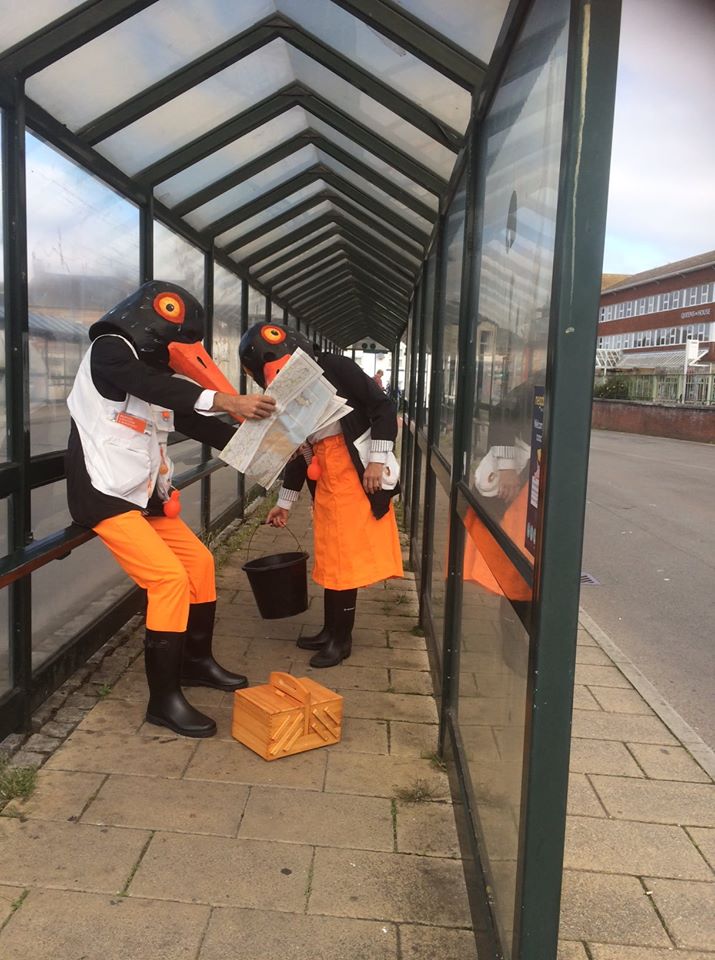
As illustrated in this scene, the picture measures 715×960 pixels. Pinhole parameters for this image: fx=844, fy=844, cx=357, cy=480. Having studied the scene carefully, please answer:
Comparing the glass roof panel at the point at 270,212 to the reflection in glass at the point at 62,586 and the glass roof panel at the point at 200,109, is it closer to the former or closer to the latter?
the glass roof panel at the point at 200,109

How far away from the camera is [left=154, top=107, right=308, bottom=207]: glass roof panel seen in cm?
500

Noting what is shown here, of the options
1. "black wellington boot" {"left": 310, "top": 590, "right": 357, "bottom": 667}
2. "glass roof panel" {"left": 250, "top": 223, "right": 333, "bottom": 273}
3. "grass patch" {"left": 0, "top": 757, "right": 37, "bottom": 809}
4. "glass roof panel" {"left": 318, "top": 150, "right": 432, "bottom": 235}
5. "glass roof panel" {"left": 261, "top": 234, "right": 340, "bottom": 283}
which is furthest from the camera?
"glass roof panel" {"left": 261, "top": 234, "right": 340, "bottom": 283}

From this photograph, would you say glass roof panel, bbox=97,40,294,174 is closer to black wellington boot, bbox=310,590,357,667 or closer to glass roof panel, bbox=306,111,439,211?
glass roof panel, bbox=306,111,439,211

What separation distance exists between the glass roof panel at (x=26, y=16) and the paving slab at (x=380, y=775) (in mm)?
3026

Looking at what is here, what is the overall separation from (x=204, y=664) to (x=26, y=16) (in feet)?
9.26

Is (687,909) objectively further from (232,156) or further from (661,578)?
(661,578)

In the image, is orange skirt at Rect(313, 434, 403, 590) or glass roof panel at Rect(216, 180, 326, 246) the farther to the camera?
glass roof panel at Rect(216, 180, 326, 246)

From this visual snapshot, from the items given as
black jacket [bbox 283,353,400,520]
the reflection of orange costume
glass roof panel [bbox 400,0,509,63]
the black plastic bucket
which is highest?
glass roof panel [bbox 400,0,509,63]

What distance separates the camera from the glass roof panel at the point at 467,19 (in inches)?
106

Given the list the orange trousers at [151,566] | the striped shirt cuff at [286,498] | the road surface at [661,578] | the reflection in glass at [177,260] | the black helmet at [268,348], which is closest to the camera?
the orange trousers at [151,566]

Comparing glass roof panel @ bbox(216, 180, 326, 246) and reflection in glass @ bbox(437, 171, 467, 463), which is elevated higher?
glass roof panel @ bbox(216, 180, 326, 246)

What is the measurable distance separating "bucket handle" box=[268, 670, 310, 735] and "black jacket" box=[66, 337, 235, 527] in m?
0.95

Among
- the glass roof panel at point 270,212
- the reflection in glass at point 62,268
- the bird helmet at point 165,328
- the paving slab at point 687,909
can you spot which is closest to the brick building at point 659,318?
the glass roof panel at point 270,212

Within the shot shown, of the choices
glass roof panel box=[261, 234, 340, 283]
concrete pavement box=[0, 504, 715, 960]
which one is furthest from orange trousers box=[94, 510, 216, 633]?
glass roof panel box=[261, 234, 340, 283]
